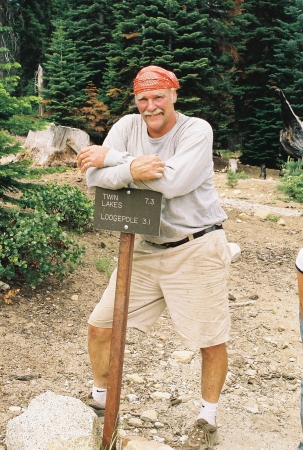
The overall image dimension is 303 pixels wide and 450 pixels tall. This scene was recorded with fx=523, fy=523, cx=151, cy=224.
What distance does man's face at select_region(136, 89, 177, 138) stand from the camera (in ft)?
9.34

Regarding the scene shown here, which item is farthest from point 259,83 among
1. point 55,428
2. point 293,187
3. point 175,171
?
point 55,428

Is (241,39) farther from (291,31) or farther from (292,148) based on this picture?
(292,148)

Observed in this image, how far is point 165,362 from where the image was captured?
14.1 ft

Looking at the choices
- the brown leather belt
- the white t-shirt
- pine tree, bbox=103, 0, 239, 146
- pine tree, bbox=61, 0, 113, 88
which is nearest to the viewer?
the white t-shirt

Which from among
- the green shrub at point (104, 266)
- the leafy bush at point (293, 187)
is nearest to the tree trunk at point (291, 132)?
the leafy bush at point (293, 187)

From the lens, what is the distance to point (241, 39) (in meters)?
19.8

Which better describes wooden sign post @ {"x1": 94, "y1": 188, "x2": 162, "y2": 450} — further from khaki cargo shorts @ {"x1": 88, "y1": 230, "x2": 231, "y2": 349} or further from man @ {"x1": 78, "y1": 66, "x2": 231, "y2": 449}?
khaki cargo shorts @ {"x1": 88, "y1": 230, "x2": 231, "y2": 349}

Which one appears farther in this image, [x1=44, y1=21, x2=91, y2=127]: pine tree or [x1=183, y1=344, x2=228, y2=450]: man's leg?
[x1=44, y1=21, x2=91, y2=127]: pine tree

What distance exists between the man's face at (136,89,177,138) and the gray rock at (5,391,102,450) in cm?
162

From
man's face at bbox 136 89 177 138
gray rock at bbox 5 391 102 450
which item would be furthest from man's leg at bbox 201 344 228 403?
man's face at bbox 136 89 177 138

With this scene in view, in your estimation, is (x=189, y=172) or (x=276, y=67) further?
(x=276, y=67)

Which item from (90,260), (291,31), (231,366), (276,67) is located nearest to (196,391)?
(231,366)

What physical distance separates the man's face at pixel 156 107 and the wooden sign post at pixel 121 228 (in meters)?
0.42

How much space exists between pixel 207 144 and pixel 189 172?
242 mm
